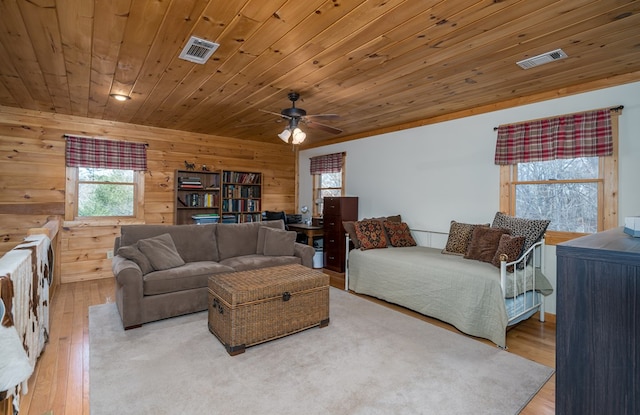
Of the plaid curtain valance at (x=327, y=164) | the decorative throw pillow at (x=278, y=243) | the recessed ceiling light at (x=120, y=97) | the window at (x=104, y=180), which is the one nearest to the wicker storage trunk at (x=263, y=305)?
the decorative throw pillow at (x=278, y=243)

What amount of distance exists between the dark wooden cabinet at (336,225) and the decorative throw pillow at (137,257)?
2801 mm

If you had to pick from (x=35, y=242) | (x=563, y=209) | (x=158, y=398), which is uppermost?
(x=563, y=209)

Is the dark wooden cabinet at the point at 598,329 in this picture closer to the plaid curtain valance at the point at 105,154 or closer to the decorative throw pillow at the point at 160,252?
the decorative throw pillow at the point at 160,252

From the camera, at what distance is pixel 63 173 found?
4.55 meters

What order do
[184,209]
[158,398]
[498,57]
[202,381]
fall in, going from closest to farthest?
[158,398] < [202,381] < [498,57] < [184,209]

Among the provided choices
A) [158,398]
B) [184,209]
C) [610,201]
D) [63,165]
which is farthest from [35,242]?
[610,201]

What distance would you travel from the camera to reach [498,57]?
2.55m

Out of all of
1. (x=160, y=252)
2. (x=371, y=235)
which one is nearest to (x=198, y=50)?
(x=160, y=252)

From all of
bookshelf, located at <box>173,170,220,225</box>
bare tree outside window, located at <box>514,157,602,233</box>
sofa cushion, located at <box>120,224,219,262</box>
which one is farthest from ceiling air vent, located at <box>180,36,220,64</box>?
bare tree outside window, located at <box>514,157,602,233</box>

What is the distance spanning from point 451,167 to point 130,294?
12.7ft

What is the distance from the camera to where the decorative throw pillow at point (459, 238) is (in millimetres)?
3656

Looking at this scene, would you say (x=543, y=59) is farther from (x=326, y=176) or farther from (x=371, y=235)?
(x=326, y=176)

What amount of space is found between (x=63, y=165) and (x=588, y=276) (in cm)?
575

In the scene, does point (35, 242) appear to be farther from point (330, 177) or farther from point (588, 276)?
point (330, 177)
